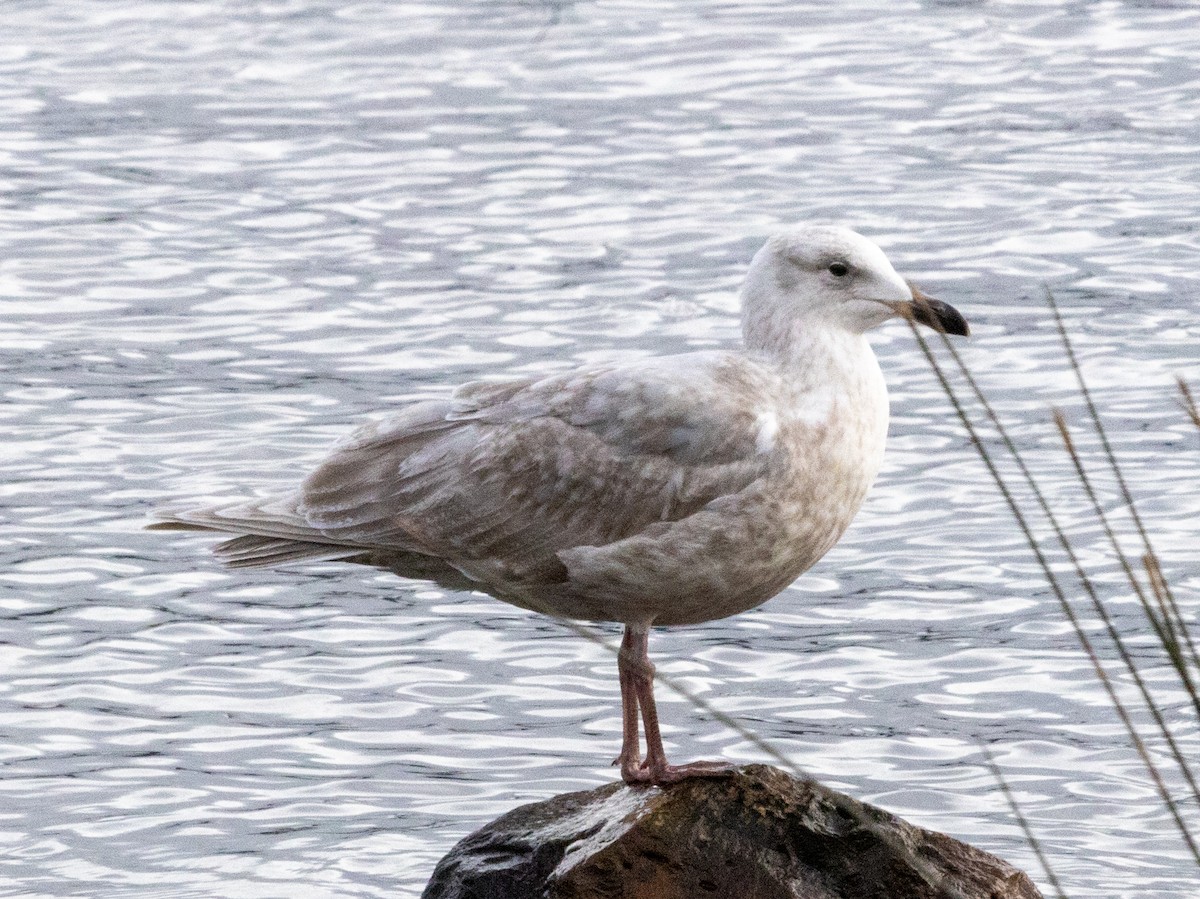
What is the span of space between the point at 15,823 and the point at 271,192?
26.7 feet

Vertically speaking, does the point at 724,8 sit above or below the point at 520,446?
below

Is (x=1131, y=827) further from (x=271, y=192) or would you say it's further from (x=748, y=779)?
(x=271, y=192)

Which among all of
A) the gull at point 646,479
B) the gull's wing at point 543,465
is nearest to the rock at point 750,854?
the gull at point 646,479

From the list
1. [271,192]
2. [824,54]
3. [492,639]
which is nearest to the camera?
[492,639]

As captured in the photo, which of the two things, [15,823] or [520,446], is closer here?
[520,446]

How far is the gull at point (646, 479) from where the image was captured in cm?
737

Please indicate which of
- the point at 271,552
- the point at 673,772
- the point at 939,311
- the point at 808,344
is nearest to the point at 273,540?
the point at 271,552

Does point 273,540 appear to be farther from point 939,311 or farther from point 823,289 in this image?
point 939,311

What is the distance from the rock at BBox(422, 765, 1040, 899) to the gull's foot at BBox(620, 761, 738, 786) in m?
0.03

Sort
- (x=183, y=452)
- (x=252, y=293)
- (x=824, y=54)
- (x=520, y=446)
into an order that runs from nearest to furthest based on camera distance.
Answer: (x=520, y=446) → (x=183, y=452) → (x=252, y=293) → (x=824, y=54)

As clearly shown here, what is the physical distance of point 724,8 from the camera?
20.6 metres

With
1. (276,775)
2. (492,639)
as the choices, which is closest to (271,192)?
(492,639)

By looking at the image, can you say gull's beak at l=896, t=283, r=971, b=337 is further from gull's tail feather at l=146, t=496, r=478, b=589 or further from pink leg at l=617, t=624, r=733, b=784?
gull's tail feather at l=146, t=496, r=478, b=589

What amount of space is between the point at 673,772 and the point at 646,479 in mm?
916
